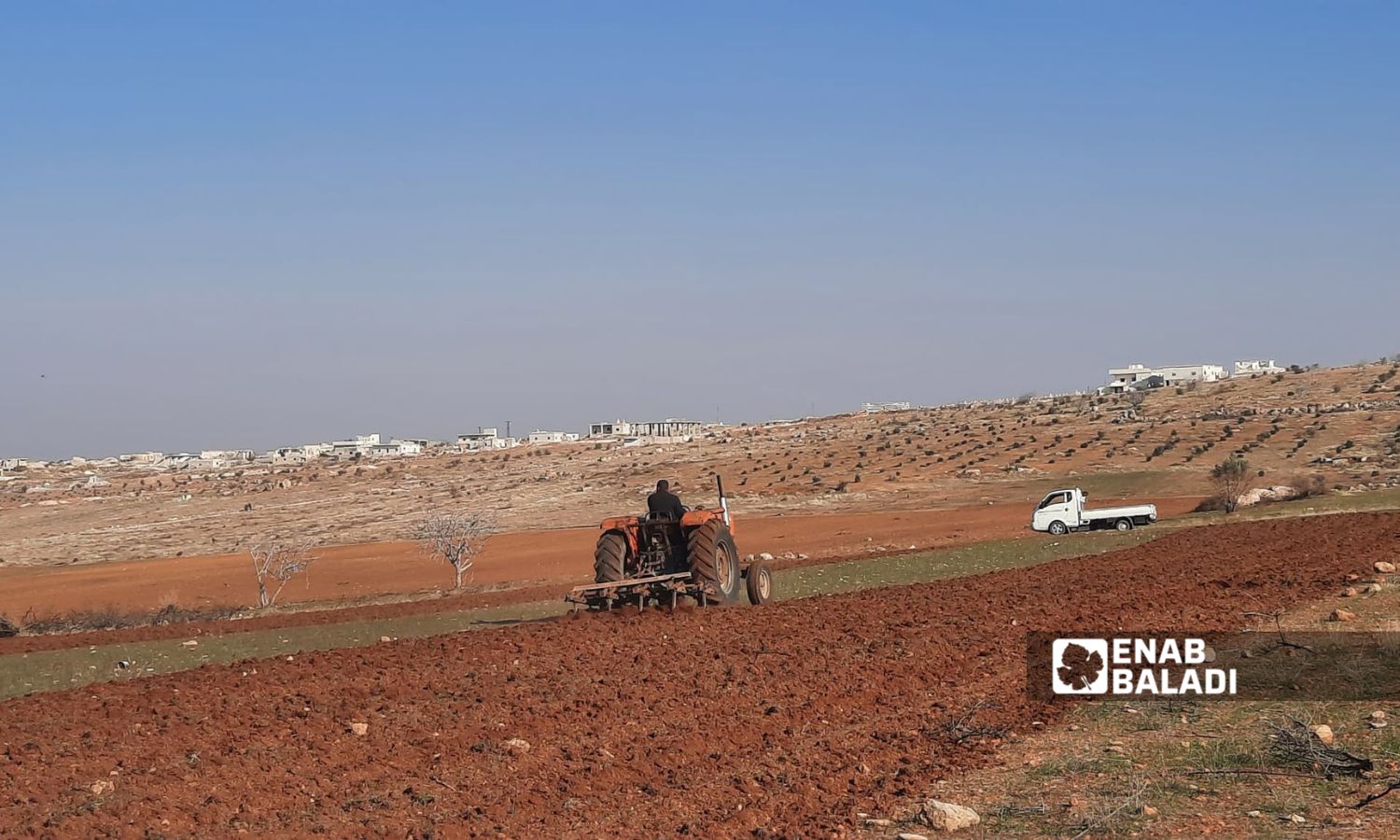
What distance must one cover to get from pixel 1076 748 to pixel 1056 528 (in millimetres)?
31470

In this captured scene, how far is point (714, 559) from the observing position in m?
21.2

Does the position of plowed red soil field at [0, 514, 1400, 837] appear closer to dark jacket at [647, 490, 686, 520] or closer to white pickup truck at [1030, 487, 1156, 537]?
dark jacket at [647, 490, 686, 520]

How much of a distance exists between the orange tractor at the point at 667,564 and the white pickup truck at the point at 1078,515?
19882 millimetres

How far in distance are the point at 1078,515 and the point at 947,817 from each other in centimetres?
3348

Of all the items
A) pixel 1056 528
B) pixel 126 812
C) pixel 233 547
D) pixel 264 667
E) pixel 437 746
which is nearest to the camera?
pixel 126 812

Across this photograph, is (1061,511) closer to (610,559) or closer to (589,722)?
(610,559)

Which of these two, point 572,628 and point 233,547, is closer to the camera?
point 572,628

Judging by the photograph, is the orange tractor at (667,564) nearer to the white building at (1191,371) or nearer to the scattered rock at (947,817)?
the scattered rock at (947,817)

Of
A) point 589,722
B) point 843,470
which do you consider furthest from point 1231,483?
point 589,722

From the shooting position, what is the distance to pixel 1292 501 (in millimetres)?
42812

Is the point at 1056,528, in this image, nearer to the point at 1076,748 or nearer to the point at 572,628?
the point at 572,628

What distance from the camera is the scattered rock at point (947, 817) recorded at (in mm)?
8211

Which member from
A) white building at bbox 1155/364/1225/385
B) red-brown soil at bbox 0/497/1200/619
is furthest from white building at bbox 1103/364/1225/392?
red-brown soil at bbox 0/497/1200/619

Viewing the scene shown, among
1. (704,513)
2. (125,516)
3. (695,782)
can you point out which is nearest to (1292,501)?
(704,513)
